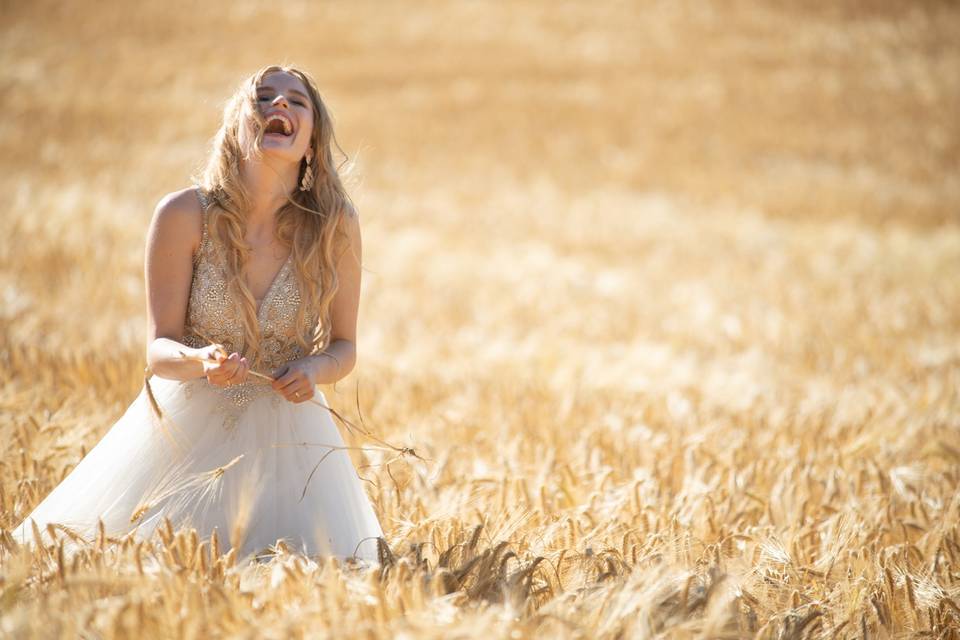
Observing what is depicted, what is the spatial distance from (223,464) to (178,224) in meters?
0.65

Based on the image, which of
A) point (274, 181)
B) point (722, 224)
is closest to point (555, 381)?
point (274, 181)

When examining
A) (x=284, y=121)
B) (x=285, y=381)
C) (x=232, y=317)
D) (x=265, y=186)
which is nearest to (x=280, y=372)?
(x=285, y=381)

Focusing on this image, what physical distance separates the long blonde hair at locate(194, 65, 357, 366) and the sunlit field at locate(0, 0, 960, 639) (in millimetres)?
639

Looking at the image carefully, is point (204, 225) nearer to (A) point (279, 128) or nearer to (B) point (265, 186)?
(B) point (265, 186)

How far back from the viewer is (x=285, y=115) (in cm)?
227

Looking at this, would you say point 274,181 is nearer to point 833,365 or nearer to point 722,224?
point 833,365

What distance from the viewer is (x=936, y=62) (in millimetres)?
20031

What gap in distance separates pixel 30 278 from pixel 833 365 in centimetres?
642

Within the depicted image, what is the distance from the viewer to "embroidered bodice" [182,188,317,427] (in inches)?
87.7

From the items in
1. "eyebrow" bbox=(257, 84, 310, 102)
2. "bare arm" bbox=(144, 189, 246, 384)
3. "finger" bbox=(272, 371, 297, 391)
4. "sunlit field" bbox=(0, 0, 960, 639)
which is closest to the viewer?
"sunlit field" bbox=(0, 0, 960, 639)

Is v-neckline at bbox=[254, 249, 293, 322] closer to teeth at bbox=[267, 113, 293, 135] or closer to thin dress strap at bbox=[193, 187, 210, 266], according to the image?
thin dress strap at bbox=[193, 187, 210, 266]

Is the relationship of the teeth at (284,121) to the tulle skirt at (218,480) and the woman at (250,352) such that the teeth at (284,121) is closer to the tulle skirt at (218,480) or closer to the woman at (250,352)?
the woman at (250,352)

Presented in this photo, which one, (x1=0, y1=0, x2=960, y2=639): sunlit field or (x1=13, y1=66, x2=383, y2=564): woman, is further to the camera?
(x1=13, y1=66, x2=383, y2=564): woman

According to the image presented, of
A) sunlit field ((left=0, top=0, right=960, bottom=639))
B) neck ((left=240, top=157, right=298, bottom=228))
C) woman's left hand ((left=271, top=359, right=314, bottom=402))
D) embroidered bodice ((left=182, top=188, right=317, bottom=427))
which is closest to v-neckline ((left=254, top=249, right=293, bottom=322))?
embroidered bodice ((left=182, top=188, right=317, bottom=427))
